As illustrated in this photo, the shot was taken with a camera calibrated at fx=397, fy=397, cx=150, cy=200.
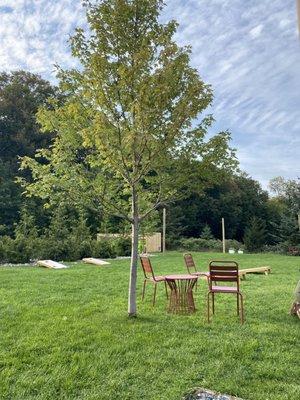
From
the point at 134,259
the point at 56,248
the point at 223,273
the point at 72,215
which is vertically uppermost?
the point at 72,215

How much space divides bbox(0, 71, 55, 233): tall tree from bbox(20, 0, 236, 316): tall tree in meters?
22.7

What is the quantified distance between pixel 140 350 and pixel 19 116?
27.6m

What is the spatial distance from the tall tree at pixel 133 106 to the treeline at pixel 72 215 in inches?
19.3

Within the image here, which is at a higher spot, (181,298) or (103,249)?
(103,249)

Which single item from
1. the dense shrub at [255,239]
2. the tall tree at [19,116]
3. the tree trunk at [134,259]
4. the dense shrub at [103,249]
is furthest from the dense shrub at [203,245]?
the tree trunk at [134,259]

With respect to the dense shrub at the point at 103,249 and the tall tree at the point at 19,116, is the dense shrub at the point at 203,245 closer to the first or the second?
the dense shrub at the point at 103,249

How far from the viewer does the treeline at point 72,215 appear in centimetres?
1683

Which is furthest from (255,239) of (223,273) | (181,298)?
(223,273)

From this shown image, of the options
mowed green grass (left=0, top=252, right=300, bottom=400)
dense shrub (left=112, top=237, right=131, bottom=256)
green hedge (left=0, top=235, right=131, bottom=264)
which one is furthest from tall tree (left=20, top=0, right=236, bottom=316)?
dense shrub (left=112, top=237, right=131, bottom=256)

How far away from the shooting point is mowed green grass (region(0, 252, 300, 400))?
11.6 feet

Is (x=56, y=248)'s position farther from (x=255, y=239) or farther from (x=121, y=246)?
(x=255, y=239)

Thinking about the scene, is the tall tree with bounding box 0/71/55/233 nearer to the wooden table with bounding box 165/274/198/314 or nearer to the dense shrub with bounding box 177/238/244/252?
the dense shrub with bounding box 177/238/244/252

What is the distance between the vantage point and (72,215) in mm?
21484

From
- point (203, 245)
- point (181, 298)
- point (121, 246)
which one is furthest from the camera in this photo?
point (203, 245)
